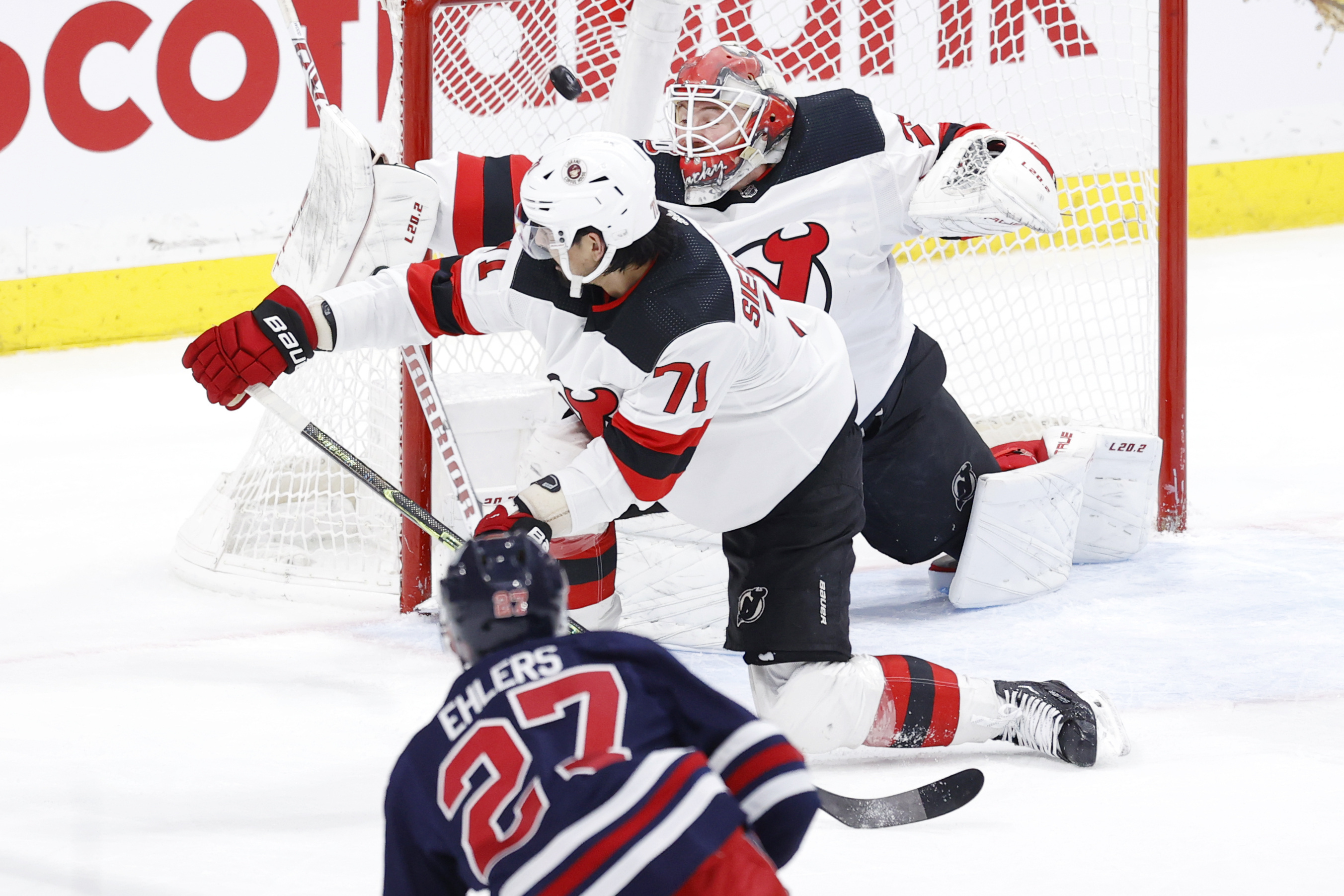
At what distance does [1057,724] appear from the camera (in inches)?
79.0

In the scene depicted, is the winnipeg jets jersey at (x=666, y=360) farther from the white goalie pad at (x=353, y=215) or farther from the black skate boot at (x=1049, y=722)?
the black skate boot at (x=1049, y=722)

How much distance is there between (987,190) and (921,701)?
2.77ft

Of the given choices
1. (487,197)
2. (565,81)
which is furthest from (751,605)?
(565,81)

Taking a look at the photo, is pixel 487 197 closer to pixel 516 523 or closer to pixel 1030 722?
pixel 516 523

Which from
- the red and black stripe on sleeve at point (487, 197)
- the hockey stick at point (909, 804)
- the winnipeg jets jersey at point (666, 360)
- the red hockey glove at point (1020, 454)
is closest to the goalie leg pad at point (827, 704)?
the hockey stick at point (909, 804)

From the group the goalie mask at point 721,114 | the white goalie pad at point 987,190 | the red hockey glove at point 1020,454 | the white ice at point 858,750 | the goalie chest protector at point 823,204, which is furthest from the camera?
the red hockey glove at point 1020,454

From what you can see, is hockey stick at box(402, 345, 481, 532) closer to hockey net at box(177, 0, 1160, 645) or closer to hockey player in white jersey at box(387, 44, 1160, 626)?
hockey player in white jersey at box(387, 44, 1160, 626)

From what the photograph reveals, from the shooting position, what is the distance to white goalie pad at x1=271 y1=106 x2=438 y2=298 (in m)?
2.40

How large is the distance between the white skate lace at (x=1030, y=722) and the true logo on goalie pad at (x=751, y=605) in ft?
1.10

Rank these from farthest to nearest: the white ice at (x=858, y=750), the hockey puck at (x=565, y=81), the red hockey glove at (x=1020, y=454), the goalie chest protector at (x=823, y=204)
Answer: the red hockey glove at (x=1020, y=454) < the hockey puck at (x=565, y=81) < the goalie chest protector at (x=823, y=204) < the white ice at (x=858, y=750)

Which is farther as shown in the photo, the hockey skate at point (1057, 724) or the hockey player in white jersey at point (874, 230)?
the hockey player in white jersey at point (874, 230)

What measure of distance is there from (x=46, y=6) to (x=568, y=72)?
12.3 ft

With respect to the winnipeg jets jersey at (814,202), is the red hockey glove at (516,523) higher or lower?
lower

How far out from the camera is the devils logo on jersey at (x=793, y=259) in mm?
2445
